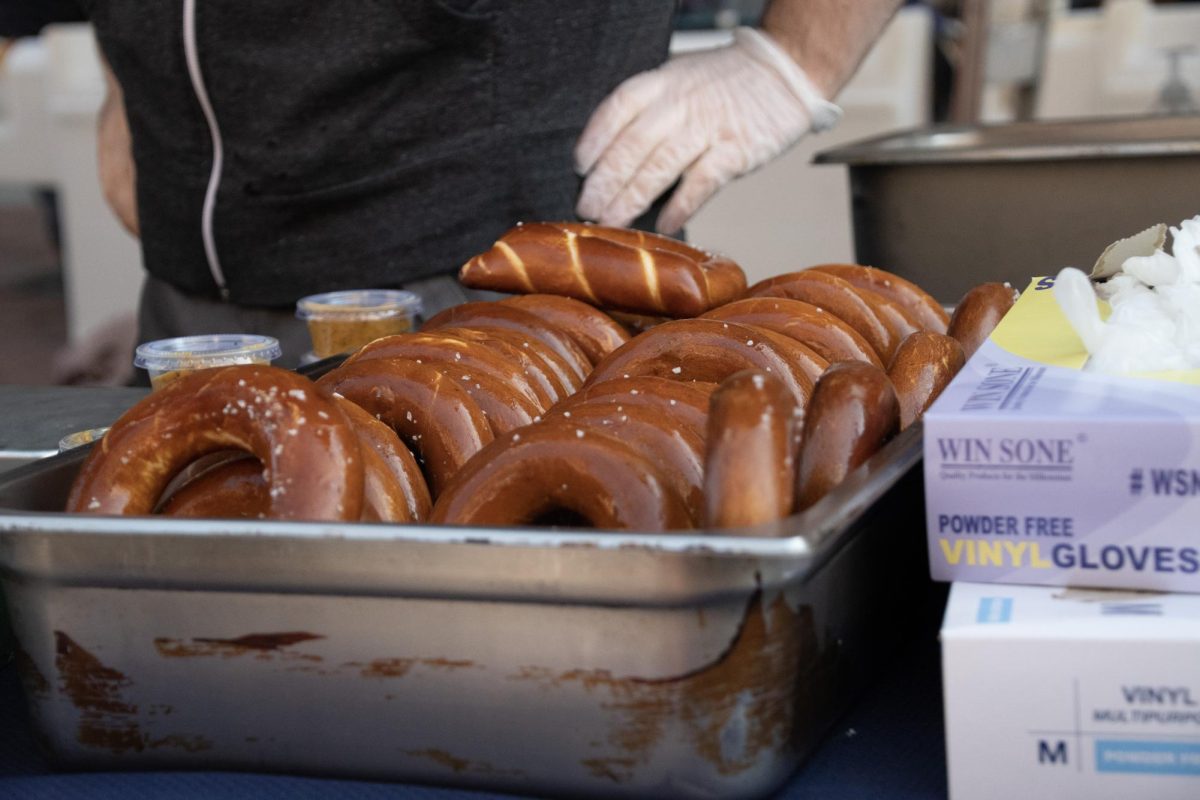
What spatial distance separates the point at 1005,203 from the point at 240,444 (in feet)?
4.83

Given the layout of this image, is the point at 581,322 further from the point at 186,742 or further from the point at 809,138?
the point at 809,138

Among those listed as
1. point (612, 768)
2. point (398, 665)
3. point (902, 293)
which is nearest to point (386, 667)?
point (398, 665)

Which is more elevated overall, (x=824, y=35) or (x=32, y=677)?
(x=824, y=35)

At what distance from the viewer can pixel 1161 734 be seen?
0.60 metres

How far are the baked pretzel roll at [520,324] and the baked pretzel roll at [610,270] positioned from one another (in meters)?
0.08

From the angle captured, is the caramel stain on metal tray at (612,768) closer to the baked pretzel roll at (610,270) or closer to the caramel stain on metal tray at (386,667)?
the caramel stain on metal tray at (386,667)

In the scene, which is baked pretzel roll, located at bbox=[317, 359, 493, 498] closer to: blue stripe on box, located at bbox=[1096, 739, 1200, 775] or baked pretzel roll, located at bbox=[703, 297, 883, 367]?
baked pretzel roll, located at bbox=[703, 297, 883, 367]

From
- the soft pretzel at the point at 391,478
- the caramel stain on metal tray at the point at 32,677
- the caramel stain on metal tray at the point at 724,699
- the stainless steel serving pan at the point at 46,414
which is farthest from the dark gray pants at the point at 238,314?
the caramel stain on metal tray at the point at 724,699

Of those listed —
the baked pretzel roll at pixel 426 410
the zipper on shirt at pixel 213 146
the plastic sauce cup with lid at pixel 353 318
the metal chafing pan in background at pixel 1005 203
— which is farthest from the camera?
the metal chafing pan in background at pixel 1005 203

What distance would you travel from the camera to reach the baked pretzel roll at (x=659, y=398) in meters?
0.78

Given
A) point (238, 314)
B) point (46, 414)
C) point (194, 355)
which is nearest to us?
point (194, 355)

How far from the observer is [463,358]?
91 centimetres

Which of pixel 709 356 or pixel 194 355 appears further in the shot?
pixel 194 355

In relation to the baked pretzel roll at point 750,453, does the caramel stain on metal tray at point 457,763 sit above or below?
below
